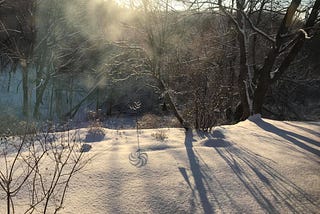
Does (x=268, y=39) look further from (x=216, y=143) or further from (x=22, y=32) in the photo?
(x=22, y=32)

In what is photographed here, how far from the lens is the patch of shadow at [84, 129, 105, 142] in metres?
6.11

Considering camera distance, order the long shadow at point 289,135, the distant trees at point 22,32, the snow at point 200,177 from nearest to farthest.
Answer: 1. the snow at point 200,177
2. the long shadow at point 289,135
3. the distant trees at point 22,32

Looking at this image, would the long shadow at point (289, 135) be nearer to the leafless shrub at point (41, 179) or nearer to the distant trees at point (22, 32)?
the leafless shrub at point (41, 179)

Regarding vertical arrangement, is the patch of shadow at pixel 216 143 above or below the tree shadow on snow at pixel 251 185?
above

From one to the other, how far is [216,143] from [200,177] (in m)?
1.63

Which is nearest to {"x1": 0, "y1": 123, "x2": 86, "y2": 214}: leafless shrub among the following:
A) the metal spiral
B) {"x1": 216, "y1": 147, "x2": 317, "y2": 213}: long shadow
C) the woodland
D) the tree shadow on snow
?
the metal spiral

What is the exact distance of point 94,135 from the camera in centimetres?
633

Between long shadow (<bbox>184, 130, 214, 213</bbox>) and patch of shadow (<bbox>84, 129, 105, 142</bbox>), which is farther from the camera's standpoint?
patch of shadow (<bbox>84, 129, 105, 142</bbox>)

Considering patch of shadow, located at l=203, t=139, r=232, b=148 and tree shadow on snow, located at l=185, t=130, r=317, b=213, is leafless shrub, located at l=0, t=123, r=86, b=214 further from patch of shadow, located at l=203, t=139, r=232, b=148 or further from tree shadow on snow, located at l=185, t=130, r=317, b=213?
patch of shadow, located at l=203, t=139, r=232, b=148

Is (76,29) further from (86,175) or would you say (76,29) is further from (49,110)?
(86,175)

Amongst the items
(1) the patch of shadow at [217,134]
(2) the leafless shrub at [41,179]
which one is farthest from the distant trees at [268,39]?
(2) the leafless shrub at [41,179]

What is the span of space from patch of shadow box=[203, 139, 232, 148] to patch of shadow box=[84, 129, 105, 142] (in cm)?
193

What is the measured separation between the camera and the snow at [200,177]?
335cm

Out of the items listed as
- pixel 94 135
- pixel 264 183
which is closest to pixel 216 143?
pixel 264 183
